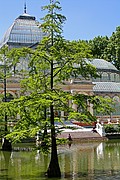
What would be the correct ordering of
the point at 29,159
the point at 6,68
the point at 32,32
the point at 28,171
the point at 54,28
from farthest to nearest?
the point at 32,32 < the point at 6,68 < the point at 29,159 < the point at 28,171 < the point at 54,28

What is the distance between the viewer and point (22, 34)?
61.8 metres

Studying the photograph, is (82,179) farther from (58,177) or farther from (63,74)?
(63,74)

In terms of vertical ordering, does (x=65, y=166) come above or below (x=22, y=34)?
below

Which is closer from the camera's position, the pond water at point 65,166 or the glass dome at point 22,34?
the pond water at point 65,166

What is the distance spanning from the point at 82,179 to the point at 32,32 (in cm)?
4825

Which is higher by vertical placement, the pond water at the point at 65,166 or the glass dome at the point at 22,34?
the glass dome at the point at 22,34

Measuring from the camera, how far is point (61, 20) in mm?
17578

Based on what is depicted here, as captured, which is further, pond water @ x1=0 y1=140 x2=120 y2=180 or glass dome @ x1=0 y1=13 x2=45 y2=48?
glass dome @ x1=0 y1=13 x2=45 y2=48

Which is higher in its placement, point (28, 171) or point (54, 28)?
A: point (54, 28)

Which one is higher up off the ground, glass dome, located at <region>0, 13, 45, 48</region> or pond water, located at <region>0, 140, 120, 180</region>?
glass dome, located at <region>0, 13, 45, 48</region>

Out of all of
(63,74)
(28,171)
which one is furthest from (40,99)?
(28,171)

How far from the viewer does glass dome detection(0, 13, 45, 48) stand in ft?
199

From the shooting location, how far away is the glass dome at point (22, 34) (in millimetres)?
60594

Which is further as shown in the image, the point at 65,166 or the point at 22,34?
the point at 22,34
